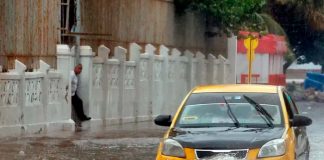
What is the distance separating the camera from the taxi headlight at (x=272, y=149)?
10492 mm

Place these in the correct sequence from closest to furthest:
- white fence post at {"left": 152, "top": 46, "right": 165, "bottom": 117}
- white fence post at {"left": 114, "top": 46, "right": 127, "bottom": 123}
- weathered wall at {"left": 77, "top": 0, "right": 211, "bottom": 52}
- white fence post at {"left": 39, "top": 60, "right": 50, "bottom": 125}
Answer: white fence post at {"left": 39, "top": 60, "right": 50, "bottom": 125} < white fence post at {"left": 114, "top": 46, "right": 127, "bottom": 123} < weathered wall at {"left": 77, "top": 0, "right": 211, "bottom": 52} < white fence post at {"left": 152, "top": 46, "right": 165, "bottom": 117}

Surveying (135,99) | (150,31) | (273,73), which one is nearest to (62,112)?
(135,99)

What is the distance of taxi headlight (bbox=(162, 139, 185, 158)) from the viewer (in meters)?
10.6

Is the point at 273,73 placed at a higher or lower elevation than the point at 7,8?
lower

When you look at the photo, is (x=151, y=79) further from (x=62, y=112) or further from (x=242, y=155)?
(x=242, y=155)

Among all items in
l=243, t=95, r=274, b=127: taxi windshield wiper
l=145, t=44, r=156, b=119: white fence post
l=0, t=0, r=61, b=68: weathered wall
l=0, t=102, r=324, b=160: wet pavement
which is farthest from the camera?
l=145, t=44, r=156, b=119: white fence post

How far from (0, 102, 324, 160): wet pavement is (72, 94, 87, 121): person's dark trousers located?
782mm

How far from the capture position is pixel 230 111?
1172cm

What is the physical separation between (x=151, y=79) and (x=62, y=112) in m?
5.68

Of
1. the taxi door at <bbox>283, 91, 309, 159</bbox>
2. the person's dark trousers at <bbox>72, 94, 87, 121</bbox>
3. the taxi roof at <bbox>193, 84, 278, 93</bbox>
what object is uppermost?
the taxi roof at <bbox>193, 84, 278, 93</bbox>

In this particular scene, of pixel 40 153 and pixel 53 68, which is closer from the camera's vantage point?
pixel 40 153

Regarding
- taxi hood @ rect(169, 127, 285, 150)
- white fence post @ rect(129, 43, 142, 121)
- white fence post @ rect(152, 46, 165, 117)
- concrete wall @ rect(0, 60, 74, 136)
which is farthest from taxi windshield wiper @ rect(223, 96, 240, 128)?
white fence post @ rect(152, 46, 165, 117)

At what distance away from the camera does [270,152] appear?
1052 centimetres

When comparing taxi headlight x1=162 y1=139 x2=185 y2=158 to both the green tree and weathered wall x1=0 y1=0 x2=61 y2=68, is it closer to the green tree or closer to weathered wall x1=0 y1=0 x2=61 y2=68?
weathered wall x1=0 y1=0 x2=61 y2=68
